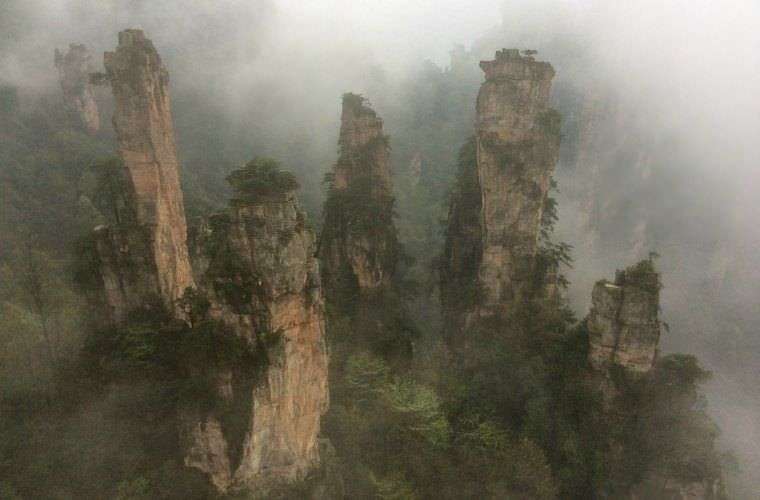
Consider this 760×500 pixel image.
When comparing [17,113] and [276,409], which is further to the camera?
[17,113]

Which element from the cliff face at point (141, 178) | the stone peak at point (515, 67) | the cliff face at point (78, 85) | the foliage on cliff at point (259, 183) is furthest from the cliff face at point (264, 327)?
the cliff face at point (78, 85)

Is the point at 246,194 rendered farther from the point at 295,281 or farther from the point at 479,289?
the point at 479,289

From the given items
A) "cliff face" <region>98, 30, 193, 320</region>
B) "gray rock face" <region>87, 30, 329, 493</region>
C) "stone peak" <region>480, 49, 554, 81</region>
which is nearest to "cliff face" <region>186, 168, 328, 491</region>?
"gray rock face" <region>87, 30, 329, 493</region>

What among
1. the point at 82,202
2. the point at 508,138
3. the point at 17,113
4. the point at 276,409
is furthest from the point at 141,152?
the point at 17,113

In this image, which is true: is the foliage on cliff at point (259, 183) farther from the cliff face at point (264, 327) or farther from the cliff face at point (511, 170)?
the cliff face at point (511, 170)

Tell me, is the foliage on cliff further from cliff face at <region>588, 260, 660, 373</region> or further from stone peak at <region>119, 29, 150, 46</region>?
cliff face at <region>588, 260, 660, 373</region>

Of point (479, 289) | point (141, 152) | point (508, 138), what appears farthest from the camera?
point (479, 289)
